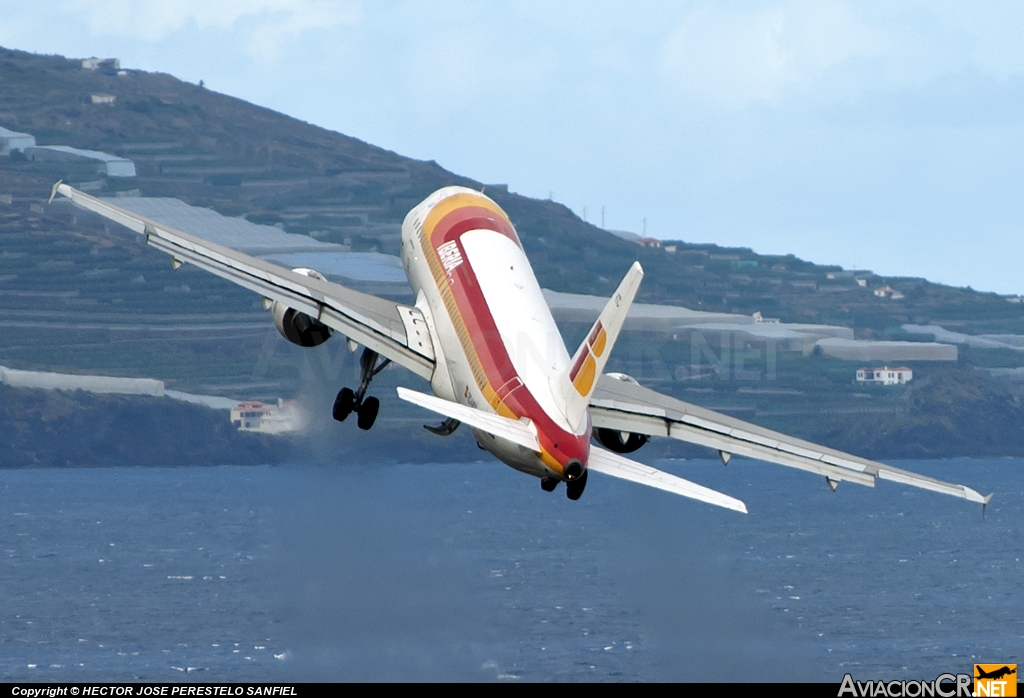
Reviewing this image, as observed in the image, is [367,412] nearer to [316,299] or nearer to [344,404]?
[344,404]

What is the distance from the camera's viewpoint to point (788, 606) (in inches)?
5276

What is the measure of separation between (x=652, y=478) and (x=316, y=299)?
50.3 ft

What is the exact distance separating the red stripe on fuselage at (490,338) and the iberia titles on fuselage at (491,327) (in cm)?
3

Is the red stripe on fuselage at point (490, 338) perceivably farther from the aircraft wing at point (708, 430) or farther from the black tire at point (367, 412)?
the black tire at point (367, 412)

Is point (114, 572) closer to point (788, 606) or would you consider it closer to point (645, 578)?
point (788, 606)

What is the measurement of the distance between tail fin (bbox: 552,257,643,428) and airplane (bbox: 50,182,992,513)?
40 mm

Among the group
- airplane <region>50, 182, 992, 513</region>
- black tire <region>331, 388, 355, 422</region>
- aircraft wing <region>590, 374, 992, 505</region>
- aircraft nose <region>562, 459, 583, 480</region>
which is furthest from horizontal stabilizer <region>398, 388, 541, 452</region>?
black tire <region>331, 388, 355, 422</region>

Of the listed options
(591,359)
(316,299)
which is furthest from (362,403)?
(591,359)

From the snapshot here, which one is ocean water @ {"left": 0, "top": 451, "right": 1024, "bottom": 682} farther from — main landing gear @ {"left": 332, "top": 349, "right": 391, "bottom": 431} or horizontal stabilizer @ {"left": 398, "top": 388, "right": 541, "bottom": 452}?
horizontal stabilizer @ {"left": 398, "top": 388, "right": 541, "bottom": 452}

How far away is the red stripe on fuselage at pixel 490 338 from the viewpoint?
49.0 metres

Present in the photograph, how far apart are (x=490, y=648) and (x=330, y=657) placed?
1889cm

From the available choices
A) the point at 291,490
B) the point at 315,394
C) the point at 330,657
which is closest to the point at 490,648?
the point at 330,657

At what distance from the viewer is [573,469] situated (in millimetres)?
48531

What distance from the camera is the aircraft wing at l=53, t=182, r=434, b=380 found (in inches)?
2245
